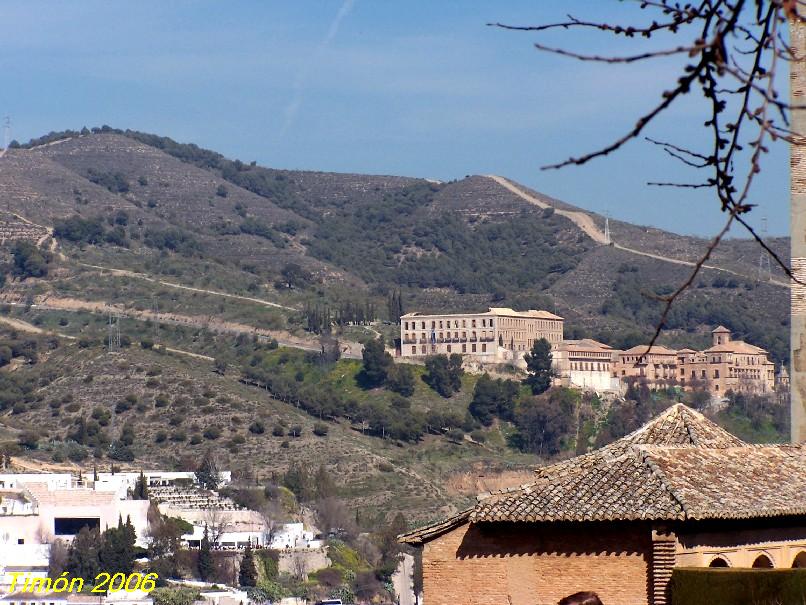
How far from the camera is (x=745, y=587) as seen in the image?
14336 mm

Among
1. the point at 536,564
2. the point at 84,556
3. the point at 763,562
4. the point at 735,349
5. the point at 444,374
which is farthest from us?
the point at 735,349

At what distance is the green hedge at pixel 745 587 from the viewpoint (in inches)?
555

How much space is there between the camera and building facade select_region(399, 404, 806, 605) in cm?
1570

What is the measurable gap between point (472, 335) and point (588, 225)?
59.7 metres

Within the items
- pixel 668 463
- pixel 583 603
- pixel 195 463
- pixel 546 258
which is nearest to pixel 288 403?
pixel 195 463

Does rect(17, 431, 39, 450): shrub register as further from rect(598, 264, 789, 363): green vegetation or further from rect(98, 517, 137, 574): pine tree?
rect(598, 264, 789, 363): green vegetation

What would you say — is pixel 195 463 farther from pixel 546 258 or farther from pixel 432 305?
pixel 546 258

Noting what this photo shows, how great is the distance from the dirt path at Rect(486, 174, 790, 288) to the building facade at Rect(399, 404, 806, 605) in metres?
132

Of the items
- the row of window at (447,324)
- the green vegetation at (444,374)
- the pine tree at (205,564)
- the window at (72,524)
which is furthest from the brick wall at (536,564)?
the row of window at (447,324)

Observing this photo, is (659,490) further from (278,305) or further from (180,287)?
(180,287)

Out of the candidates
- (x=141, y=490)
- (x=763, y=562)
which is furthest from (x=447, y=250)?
(x=763, y=562)

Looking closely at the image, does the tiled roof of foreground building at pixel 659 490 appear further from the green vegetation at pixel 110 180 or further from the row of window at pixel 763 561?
the green vegetation at pixel 110 180

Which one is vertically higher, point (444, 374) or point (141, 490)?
point (444, 374)

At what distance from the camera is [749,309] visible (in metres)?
146
